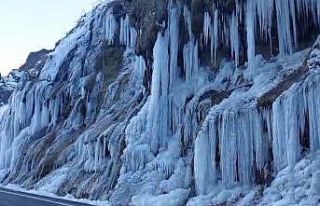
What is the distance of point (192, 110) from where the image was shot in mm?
26516

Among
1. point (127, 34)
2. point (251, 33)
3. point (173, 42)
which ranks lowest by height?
point (251, 33)

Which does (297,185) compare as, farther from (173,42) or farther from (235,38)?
(173,42)

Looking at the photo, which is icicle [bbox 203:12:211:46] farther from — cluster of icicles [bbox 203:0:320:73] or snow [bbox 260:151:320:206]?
snow [bbox 260:151:320:206]

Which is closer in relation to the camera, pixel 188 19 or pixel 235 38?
pixel 235 38

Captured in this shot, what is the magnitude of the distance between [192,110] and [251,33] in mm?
4578

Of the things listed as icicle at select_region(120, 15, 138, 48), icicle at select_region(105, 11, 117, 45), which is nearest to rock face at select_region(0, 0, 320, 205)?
icicle at select_region(120, 15, 138, 48)

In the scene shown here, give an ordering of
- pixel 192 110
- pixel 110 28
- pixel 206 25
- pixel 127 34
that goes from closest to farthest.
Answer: pixel 192 110 → pixel 206 25 → pixel 127 34 → pixel 110 28

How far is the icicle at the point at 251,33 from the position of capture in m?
24.8

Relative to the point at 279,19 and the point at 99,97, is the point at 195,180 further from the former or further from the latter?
the point at 99,97

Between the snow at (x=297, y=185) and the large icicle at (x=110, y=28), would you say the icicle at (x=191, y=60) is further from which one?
the large icicle at (x=110, y=28)

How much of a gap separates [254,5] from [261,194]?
959cm

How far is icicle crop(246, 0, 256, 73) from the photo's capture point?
24.8m

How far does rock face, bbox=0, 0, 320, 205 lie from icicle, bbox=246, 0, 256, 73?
5 centimetres

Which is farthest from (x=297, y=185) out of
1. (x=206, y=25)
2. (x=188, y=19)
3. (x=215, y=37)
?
(x=188, y=19)
